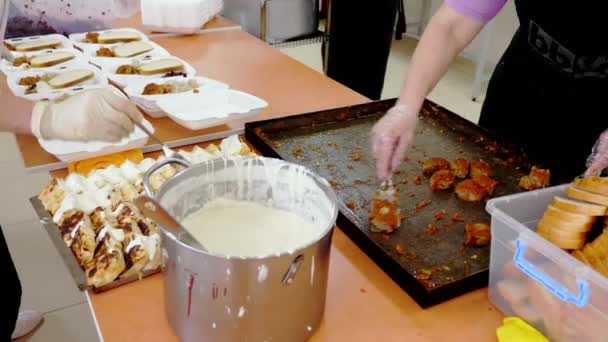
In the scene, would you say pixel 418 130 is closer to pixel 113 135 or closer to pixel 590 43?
pixel 590 43

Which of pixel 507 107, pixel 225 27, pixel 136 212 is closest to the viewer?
pixel 136 212

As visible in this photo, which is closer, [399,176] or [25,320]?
[399,176]

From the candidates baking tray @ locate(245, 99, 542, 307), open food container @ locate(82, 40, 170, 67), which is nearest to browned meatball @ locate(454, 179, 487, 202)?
baking tray @ locate(245, 99, 542, 307)

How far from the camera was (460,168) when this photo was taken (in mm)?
1255

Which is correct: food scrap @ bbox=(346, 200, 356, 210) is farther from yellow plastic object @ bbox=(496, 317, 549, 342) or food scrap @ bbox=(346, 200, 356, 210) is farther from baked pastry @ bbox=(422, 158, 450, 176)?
yellow plastic object @ bbox=(496, 317, 549, 342)

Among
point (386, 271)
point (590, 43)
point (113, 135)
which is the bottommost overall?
point (386, 271)

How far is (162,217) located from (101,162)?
627 mm

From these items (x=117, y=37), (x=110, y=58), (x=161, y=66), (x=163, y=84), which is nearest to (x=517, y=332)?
(x=163, y=84)

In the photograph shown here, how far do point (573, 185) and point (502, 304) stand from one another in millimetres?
238

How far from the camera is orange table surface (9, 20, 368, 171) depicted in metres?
1.37

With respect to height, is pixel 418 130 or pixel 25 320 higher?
pixel 418 130

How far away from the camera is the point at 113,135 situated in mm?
1188

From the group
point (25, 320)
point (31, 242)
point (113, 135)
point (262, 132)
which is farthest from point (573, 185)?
point (31, 242)

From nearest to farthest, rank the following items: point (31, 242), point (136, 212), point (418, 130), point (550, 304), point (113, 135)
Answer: point (550, 304) < point (136, 212) < point (113, 135) < point (418, 130) < point (31, 242)
